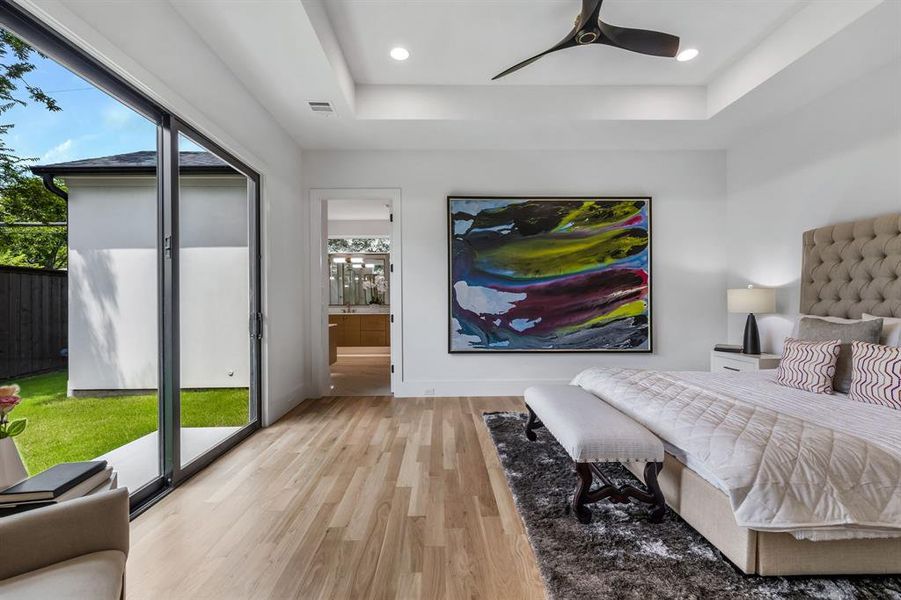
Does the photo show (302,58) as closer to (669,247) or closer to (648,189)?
(648,189)

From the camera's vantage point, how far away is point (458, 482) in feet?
7.68

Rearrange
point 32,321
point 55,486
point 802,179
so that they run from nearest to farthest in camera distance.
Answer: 1. point 55,486
2. point 32,321
3. point 802,179

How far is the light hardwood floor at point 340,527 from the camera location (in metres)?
1.50

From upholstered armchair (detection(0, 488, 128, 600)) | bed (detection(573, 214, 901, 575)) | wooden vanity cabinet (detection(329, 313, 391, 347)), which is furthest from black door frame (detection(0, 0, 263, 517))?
wooden vanity cabinet (detection(329, 313, 391, 347))

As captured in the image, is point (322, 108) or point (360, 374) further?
point (360, 374)

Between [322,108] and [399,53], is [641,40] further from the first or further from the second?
[322,108]

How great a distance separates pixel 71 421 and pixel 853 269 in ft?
16.3

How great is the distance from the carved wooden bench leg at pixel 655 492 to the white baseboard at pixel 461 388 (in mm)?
2496

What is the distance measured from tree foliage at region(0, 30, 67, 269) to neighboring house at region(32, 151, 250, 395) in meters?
0.08

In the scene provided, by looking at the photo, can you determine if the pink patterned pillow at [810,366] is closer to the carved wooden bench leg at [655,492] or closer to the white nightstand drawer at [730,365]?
the white nightstand drawer at [730,365]

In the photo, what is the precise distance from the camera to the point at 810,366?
2451mm

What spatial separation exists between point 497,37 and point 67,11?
8.06 ft

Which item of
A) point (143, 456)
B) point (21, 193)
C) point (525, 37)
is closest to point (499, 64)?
point (525, 37)

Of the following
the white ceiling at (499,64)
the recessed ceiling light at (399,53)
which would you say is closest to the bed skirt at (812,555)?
the white ceiling at (499,64)
